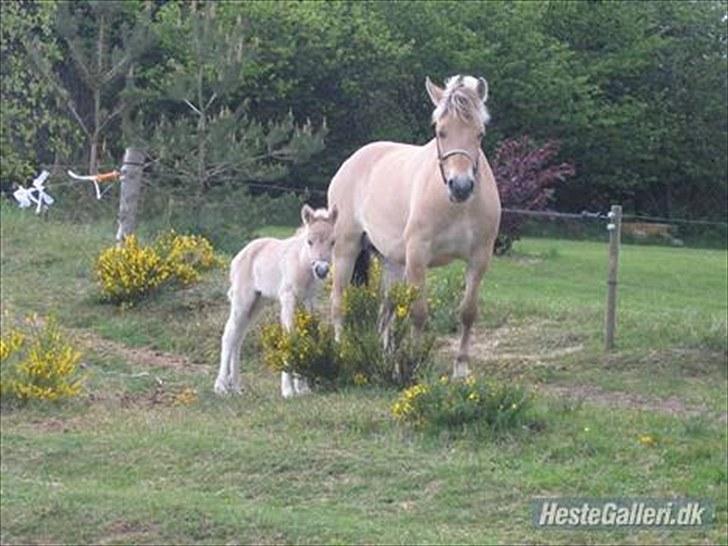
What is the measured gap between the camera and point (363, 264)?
44.5 feet

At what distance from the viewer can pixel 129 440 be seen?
11.0 metres

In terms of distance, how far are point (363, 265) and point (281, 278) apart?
84cm

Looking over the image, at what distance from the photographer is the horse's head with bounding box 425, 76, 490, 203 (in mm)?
11125

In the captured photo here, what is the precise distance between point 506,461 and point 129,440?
8.66ft

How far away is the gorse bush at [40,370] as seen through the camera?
1252 centimetres

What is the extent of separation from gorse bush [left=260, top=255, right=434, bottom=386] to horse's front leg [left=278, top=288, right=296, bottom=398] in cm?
20

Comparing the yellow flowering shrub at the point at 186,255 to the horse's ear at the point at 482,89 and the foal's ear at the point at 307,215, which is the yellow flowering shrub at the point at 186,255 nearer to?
the foal's ear at the point at 307,215

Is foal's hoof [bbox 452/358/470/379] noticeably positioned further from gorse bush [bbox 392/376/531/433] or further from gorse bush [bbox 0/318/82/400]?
gorse bush [bbox 0/318/82/400]

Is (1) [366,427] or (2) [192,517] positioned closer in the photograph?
(2) [192,517]

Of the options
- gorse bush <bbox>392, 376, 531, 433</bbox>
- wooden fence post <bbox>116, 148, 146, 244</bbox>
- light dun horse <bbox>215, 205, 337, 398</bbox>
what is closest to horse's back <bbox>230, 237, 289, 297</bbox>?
light dun horse <bbox>215, 205, 337, 398</bbox>

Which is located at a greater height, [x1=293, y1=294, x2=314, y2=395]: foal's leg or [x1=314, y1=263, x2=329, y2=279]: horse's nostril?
[x1=314, y1=263, x2=329, y2=279]: horse's nostril

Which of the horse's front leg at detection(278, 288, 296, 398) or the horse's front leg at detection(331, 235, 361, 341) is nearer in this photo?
the horse's front leg at detection(278, 288, 296, 398)

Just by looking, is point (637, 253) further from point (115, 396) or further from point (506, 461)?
point (506, 461)

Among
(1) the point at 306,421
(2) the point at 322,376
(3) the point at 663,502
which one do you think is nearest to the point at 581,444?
(3) the point at 663,502
